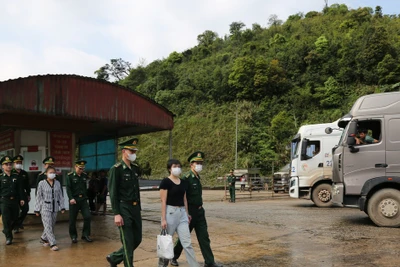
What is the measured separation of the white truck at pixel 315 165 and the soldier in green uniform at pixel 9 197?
1078 cm

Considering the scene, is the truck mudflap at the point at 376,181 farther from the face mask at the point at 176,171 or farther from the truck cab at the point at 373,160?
the face mask at the point at 176,171

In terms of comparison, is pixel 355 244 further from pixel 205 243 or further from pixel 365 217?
pixel 365 217

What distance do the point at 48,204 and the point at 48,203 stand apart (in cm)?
2

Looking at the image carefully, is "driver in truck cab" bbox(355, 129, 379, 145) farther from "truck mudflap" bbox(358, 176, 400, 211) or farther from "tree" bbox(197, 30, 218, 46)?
"tree" bbox(197, 30, 218, 46)

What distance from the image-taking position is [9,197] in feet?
29.0

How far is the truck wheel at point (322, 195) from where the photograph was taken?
16.0 m

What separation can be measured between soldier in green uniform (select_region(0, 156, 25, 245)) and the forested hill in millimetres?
32203

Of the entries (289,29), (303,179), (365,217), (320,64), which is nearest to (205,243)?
(365,217)

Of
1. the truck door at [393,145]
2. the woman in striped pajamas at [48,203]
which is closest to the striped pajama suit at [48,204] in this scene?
the woman in striped pajamas at [48,203]

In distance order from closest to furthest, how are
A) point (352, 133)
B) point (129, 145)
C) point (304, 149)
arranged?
point (129, 145) → point (352, 133) → point (304, 149)

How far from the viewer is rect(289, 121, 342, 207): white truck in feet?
52.2

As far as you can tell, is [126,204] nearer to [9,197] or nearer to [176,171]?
[176,171]

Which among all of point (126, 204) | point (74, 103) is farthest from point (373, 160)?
point (74, 103)

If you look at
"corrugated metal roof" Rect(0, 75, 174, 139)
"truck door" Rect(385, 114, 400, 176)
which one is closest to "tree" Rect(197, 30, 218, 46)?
"corrugated metal roof" Rect(0, 75, 174, 139)
